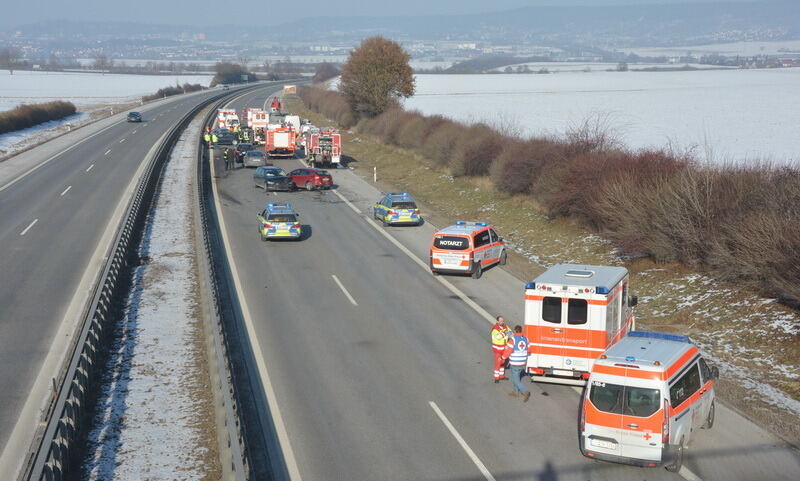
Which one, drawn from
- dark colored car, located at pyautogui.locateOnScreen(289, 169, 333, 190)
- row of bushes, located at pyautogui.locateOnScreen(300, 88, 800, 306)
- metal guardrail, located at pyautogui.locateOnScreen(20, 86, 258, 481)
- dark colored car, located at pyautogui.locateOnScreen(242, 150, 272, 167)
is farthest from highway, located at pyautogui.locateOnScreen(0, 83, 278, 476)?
row of bushes, located at pyautogui.locateOnScreen(300, 88, 800, 306)

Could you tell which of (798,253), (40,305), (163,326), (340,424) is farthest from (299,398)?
(798,253)

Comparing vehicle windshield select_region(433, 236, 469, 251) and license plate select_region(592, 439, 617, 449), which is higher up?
vehicle windshield select_region(433, 236, 469, 251)

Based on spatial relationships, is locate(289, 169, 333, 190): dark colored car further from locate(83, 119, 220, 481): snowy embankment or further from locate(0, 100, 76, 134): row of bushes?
locate(0, 100, 76, 134): row of bushes

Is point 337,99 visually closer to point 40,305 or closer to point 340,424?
point 40,305

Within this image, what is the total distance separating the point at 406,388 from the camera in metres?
18.0

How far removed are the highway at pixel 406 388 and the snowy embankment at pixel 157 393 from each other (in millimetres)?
1529

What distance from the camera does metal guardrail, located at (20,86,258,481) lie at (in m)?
12.7

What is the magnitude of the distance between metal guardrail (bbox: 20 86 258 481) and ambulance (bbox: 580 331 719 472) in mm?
8635

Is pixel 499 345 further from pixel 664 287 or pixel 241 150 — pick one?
pixel 241 150

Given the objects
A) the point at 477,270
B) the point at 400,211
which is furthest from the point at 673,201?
the point at 400,211

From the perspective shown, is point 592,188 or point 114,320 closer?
point 114,320

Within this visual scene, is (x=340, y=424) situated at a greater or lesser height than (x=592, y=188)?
lesser

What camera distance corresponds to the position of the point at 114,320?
874 inches

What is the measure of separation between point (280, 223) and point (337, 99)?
226 feet
